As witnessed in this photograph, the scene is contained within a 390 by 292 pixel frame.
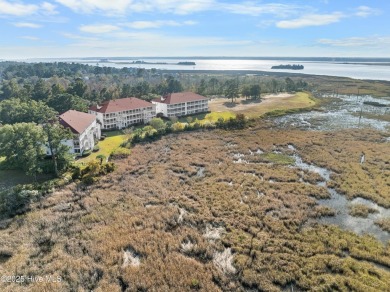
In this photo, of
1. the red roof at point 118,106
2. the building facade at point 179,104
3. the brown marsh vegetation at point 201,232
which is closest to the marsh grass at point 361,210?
the brown marsh vegetation at point 201,232

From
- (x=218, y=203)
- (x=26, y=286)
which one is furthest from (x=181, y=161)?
(x=26, y=286)

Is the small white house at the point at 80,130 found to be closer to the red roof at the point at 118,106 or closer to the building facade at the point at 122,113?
the building facade at the point at 122,113

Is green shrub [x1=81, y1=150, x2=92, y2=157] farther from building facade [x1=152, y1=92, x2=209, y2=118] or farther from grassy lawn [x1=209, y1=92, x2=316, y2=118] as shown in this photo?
grassy lawn [x1=209, y1=92, x2=316, y2=118]

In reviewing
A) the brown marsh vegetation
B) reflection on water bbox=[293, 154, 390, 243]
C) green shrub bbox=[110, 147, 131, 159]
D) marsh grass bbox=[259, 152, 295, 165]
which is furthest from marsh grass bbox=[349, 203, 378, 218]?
green shrub bbox=[110, 147, 131, 159]

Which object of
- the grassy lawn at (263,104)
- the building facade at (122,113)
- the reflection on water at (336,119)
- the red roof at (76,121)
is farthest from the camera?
the grassy lawn at (263,104)

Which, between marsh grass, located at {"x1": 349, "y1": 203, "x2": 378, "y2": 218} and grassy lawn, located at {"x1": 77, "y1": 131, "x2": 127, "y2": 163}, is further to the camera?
grassy lawn, located at {"x1": 77, "y1": 131, "x2": 127, "y2": 163}
